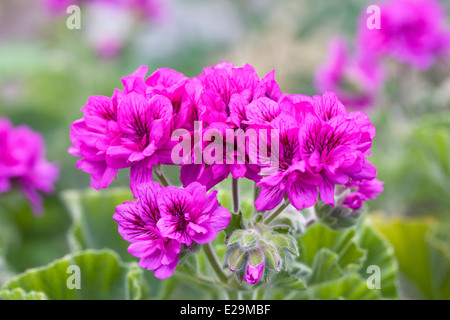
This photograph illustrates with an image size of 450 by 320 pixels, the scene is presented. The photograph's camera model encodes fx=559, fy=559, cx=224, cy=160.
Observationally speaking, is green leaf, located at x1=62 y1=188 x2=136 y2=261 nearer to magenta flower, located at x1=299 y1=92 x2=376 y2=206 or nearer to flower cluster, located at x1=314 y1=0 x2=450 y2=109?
magenta flower, located at x1=299 y1=92 x2=376 y2=206

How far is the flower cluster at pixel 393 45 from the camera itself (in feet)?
4.38

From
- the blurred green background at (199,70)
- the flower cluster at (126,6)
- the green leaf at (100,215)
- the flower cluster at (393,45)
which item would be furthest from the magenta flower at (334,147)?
the flower cluster at (126,6)

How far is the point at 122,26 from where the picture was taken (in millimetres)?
2297

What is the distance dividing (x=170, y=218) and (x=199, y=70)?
1.89 metres

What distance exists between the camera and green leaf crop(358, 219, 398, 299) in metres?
0.90

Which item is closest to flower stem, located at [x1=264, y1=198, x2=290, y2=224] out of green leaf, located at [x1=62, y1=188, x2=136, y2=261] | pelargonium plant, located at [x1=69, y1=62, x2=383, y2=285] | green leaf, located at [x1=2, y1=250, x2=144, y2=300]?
pelargonium plant, located at [x1=69, y1=62, x2=383, y2=285]

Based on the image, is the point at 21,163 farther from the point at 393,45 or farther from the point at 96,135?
the point at 393,45

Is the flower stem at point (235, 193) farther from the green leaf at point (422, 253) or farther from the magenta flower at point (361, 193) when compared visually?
the green leaf at point (422, 253)

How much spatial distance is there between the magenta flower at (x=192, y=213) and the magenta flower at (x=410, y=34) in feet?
3.10

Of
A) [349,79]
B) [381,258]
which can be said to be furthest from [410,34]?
[381,258]

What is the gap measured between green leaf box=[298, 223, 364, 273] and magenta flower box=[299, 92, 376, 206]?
0.27 metres

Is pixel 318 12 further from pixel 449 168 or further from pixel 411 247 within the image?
pixel 411 247

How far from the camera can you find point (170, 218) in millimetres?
547
